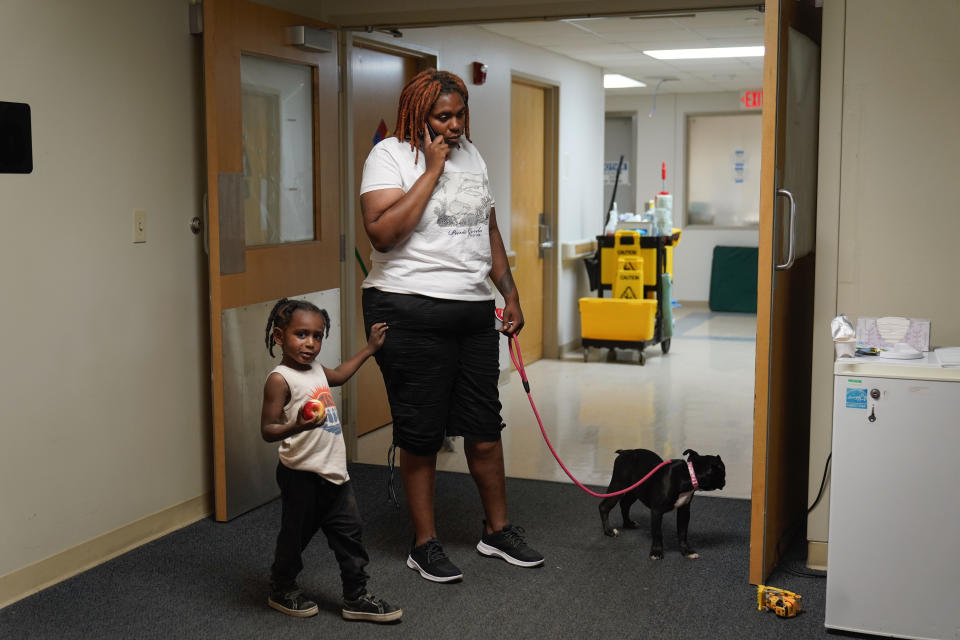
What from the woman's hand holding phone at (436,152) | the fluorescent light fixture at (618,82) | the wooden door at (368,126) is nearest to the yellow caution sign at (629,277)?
the fluorescent light fixture at (618,82)

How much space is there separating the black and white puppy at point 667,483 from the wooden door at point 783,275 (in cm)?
20

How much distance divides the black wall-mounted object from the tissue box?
2345mm

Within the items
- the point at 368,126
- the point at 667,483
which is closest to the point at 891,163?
the point at 667,483

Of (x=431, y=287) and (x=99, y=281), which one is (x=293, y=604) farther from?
(x=99, y=281)

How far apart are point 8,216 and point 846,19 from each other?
239 cm

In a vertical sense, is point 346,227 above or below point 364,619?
above

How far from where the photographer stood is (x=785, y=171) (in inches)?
108

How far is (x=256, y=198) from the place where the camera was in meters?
3.56

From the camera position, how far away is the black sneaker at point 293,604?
2.63 meters

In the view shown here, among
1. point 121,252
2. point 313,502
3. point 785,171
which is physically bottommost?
point 313,502

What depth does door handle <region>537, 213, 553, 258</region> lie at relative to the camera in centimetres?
703

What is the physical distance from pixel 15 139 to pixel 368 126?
2.24 metres

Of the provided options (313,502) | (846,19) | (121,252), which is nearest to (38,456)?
(121,252)

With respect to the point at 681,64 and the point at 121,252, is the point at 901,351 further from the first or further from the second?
the point at 681,64
